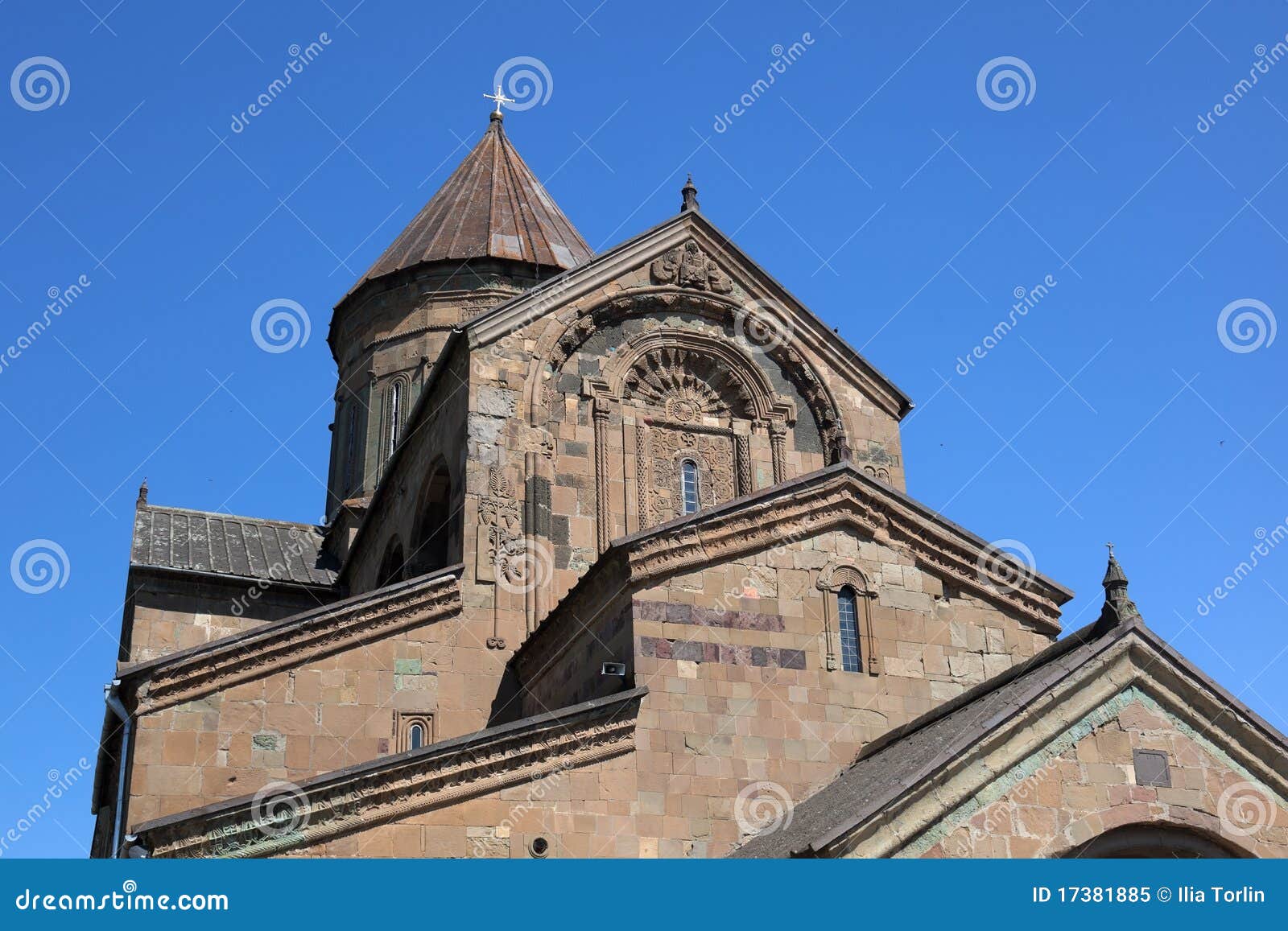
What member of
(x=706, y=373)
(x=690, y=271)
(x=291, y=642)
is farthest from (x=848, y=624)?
(x=690, y=271)

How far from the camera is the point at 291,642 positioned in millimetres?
17094

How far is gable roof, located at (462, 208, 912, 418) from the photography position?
783 inches

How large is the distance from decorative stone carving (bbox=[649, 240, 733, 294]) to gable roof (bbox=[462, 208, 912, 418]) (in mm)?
144

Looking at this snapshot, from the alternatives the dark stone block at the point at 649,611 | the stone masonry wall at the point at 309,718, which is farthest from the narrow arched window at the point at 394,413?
the dark stone block at the point at 649,611

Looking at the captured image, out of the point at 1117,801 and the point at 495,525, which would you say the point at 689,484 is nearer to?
the point at 495,525

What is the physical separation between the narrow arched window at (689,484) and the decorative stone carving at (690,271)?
265cm

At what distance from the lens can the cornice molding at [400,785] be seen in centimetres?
1253

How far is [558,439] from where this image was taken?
19.2 metres

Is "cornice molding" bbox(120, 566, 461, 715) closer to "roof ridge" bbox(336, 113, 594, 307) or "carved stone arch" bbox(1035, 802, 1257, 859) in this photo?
"carved stone arch" bbox(1035, 802, 1257, 859)

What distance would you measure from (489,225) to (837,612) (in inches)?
611

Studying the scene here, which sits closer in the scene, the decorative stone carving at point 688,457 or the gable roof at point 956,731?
the gable roof at point 956,731

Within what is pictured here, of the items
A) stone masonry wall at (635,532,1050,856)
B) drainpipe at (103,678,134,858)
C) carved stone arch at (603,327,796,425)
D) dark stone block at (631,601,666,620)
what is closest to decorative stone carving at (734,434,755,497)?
carved stone arch at (603,327,796,425)

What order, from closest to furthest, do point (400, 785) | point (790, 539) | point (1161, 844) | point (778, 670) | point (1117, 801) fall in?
point (1117, 801), point (1161, 844), point (400, 785), point (778, 670), point (790, 539)

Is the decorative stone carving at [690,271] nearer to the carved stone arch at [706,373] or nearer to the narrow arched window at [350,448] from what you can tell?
the carved stone arch at [706,373]
